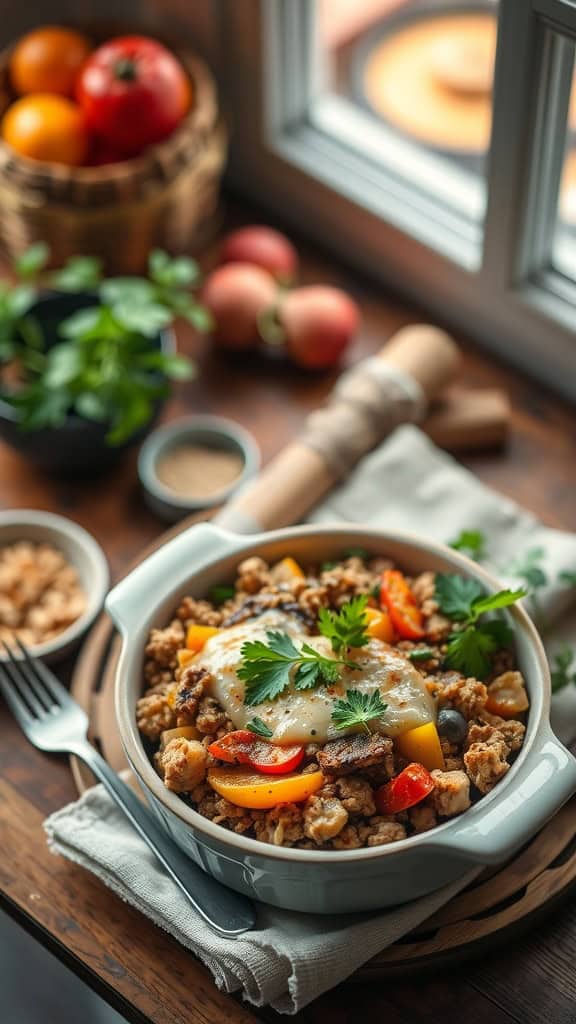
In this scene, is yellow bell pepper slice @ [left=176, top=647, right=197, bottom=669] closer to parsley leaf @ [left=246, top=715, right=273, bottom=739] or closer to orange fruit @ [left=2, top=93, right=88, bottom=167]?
parsley leaf @ [left=246, top=715, right=273, bottom=739]

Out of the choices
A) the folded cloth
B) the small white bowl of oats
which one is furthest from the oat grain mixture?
the folded cloth

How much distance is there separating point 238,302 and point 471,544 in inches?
20.5

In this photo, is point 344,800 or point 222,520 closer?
point 344,800

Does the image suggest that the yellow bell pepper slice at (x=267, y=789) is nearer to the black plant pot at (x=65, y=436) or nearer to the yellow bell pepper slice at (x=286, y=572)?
the yellow bell pepper slice at (x=286, y=572)

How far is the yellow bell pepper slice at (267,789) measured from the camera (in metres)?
1.09

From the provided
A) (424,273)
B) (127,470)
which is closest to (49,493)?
(127,470)

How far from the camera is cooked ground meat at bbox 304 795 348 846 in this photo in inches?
42.0

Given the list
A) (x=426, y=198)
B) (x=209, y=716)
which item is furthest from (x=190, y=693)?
(x=426, y=198)

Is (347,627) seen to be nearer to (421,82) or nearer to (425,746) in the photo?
(425,746)

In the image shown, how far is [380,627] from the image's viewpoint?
4.02 ft

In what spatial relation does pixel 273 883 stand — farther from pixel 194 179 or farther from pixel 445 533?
pixel 194 179

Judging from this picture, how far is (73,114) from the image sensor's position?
1731mm

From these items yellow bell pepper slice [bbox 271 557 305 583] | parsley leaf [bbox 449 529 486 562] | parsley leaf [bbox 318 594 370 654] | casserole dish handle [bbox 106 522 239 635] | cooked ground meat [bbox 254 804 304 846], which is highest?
parsley leaf [bbox 318 594 370 654]

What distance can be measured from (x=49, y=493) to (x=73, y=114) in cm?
52
